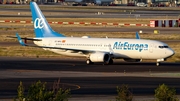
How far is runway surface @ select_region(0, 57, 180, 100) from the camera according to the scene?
41766mm

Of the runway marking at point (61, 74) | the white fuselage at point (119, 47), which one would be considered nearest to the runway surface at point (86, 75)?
the runway marking at point (61, 74)

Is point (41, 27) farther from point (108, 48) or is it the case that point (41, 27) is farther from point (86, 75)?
point (86, 75)

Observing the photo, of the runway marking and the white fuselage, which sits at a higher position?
the white fuselage

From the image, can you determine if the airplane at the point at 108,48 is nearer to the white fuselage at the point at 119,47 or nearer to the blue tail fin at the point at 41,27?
the white fuselage at the point at 119,47

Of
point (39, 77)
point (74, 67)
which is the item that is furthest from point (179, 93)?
point (74, 67)

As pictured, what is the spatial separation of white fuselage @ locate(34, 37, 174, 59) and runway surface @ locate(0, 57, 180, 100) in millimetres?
1110

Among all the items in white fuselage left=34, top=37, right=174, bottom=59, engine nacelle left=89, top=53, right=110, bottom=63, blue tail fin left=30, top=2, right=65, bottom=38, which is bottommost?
engine nacelle left=89, top=53, right=110, bottom=63

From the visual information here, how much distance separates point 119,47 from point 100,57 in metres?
2.26

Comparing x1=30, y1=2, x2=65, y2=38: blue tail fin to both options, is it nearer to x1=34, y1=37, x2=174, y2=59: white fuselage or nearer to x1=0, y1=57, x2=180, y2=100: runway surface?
x1=34, y1=37, x2=174, y2=59: white fuselage

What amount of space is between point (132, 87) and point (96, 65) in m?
18.9

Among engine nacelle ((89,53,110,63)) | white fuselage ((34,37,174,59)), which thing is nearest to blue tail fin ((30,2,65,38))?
white fuselage ((34,37,174,59))

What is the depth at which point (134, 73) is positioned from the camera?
5406 centimetres

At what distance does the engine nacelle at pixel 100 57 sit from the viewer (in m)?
60.6

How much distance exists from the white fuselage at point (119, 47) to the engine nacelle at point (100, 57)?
787mm
